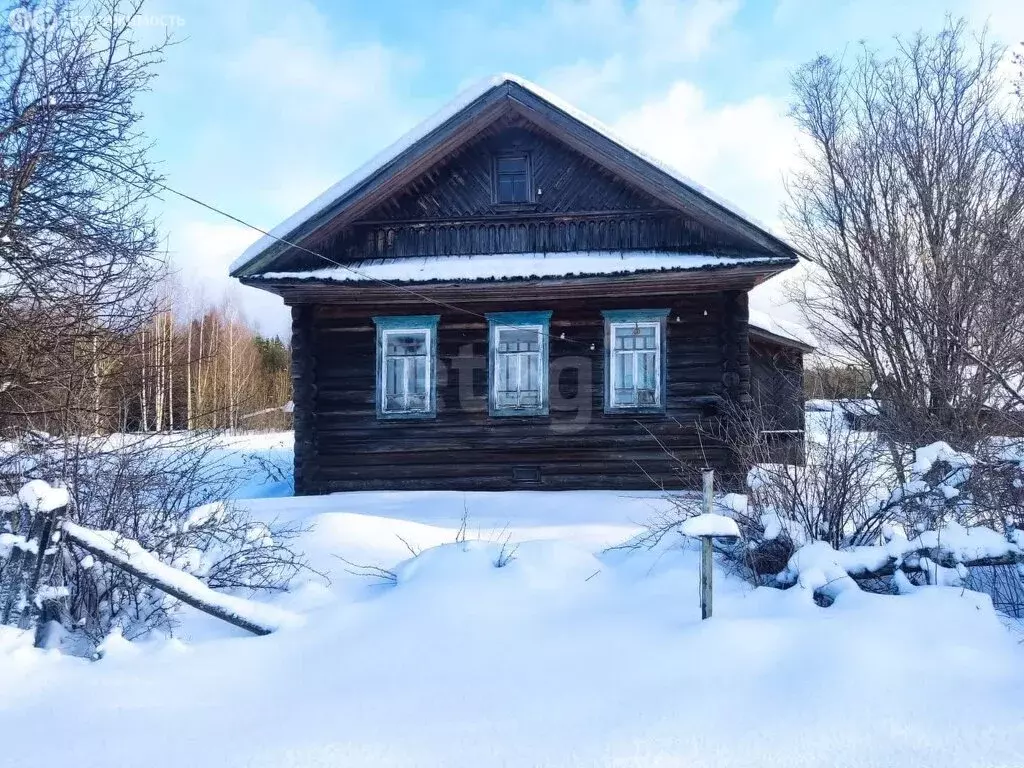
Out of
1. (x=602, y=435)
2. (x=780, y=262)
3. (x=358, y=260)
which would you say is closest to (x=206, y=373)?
(x=358, y=260)

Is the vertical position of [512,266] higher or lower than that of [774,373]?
higher

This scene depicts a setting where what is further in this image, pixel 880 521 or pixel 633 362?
pixel 633 362

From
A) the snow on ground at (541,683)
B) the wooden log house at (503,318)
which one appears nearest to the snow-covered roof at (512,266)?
the wooden log house at (503,318)

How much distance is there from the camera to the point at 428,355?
9.55 m

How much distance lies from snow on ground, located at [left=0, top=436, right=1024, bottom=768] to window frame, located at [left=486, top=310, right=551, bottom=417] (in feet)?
16.9

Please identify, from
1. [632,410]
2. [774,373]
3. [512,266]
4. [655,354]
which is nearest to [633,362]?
[655,354]

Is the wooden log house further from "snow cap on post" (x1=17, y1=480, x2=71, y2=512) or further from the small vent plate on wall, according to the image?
"snow cap on post" (x1=17, y1=480, x2=71, y2=512)

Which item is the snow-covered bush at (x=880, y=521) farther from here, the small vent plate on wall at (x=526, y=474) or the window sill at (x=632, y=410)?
the small vent plate on wall at (x=526, y=474)

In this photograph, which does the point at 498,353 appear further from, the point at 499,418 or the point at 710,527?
the point at 710,527

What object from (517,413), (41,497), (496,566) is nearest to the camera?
(41,497)

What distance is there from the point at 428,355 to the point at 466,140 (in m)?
3.20

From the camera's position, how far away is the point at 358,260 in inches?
377

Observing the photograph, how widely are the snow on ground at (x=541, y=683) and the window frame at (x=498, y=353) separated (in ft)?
16.9

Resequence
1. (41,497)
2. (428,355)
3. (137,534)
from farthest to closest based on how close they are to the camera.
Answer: (428,355) → (137,534) → (41,497)
